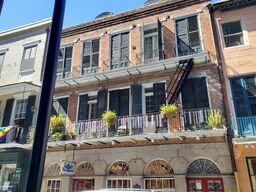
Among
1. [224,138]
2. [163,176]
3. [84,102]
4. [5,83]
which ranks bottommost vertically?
[163,176]

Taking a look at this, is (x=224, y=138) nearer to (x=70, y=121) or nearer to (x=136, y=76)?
(x=136, y=76)

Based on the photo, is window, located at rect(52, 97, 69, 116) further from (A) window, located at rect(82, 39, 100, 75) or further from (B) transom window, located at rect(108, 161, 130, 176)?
(B) transom window, located at rect(108, 161, 130, 176)

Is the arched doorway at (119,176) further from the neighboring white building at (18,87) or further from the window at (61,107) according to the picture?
the neighboring white building at (18,87)

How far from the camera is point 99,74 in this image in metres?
13.2

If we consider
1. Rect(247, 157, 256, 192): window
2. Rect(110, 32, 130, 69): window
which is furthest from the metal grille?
Rect(110, 32, 130, 69): window

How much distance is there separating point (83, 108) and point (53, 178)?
4018 mm

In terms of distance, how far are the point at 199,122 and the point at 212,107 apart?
955 mm

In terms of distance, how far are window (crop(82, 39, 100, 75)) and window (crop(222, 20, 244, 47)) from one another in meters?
7.26

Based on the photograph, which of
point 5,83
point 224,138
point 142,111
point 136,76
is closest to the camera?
point 5,83

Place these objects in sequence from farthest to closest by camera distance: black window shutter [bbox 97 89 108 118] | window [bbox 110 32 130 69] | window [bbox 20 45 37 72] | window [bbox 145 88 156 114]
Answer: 1. window [bbox 110 32 130 69]
2. black window shutter [bbox 97 89 108 118]
3. window [bbox 145 88 156 114]
4. window [bbox 20 45 37 72]

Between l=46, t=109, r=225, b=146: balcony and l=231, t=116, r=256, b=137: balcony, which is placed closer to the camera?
l=231, t=116, r=256, b=137: balcony

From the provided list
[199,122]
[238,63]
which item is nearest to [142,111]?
[199,122]

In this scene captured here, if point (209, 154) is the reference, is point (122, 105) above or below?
above

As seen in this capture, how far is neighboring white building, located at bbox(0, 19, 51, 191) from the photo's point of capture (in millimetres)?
1675
